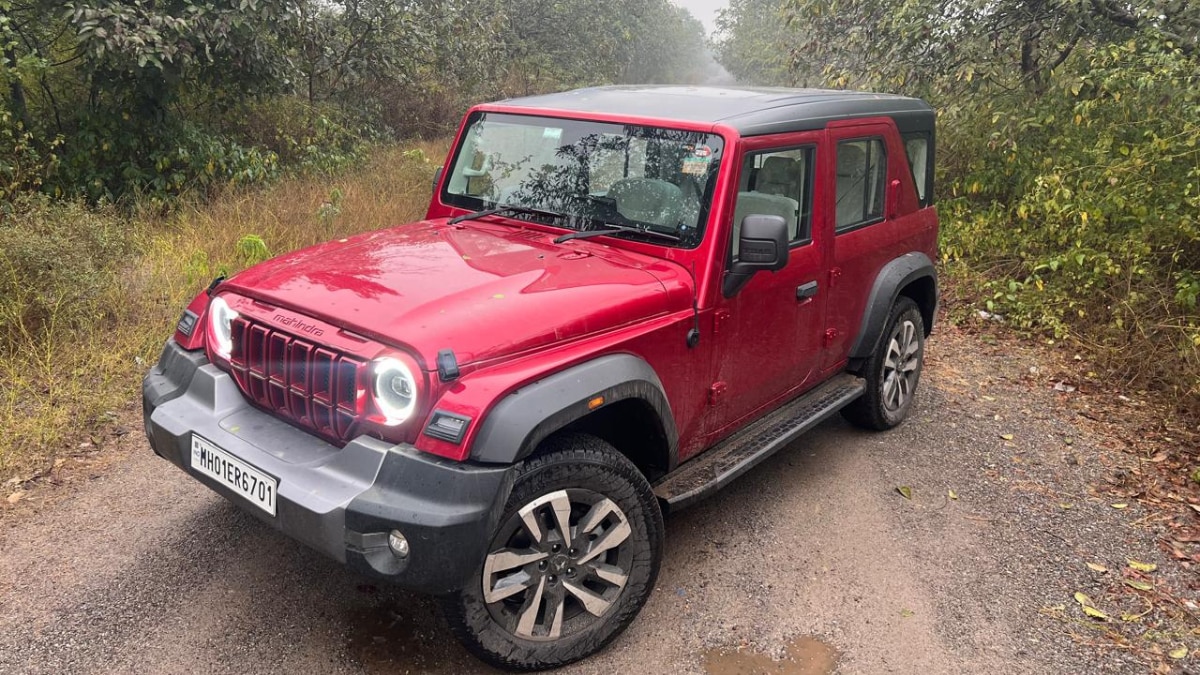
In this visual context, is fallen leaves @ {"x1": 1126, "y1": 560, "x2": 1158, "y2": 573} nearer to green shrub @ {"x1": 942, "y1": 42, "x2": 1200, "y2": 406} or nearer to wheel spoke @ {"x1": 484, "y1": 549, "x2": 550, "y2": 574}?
green shrub @ {"x1": 942, "y1": 42, "x2": 1200, "y2": 406}

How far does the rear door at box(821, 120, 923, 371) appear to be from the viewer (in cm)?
377

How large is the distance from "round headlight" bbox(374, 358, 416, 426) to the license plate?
0.40 metres

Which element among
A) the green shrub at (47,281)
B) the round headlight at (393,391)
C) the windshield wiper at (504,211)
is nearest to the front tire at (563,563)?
the round headlight at (393,391)

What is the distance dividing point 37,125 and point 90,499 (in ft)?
20.0

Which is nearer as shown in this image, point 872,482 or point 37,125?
point 872,482

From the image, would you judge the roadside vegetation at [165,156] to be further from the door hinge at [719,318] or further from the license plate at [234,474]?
the door hinge at [719,318]

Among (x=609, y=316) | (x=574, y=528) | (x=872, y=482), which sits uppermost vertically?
(x=609, y=316)

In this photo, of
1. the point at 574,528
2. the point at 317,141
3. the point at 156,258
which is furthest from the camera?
the point at 317,141

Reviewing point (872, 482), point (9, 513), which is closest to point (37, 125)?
point (9, 513)

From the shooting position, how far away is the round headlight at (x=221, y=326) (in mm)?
2857

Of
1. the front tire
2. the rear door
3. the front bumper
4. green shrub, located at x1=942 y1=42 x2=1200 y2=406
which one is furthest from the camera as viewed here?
green shrub, located at x1=942 y1=42 x2=1200 y2=406

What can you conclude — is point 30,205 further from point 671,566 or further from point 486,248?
point 671,566

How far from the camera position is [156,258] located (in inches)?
239

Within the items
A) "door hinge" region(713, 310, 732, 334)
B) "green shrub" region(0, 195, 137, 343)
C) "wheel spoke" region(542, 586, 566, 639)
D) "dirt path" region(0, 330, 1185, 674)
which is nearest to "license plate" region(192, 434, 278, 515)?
"dirt path" region(0, 330, 1185, 674)
